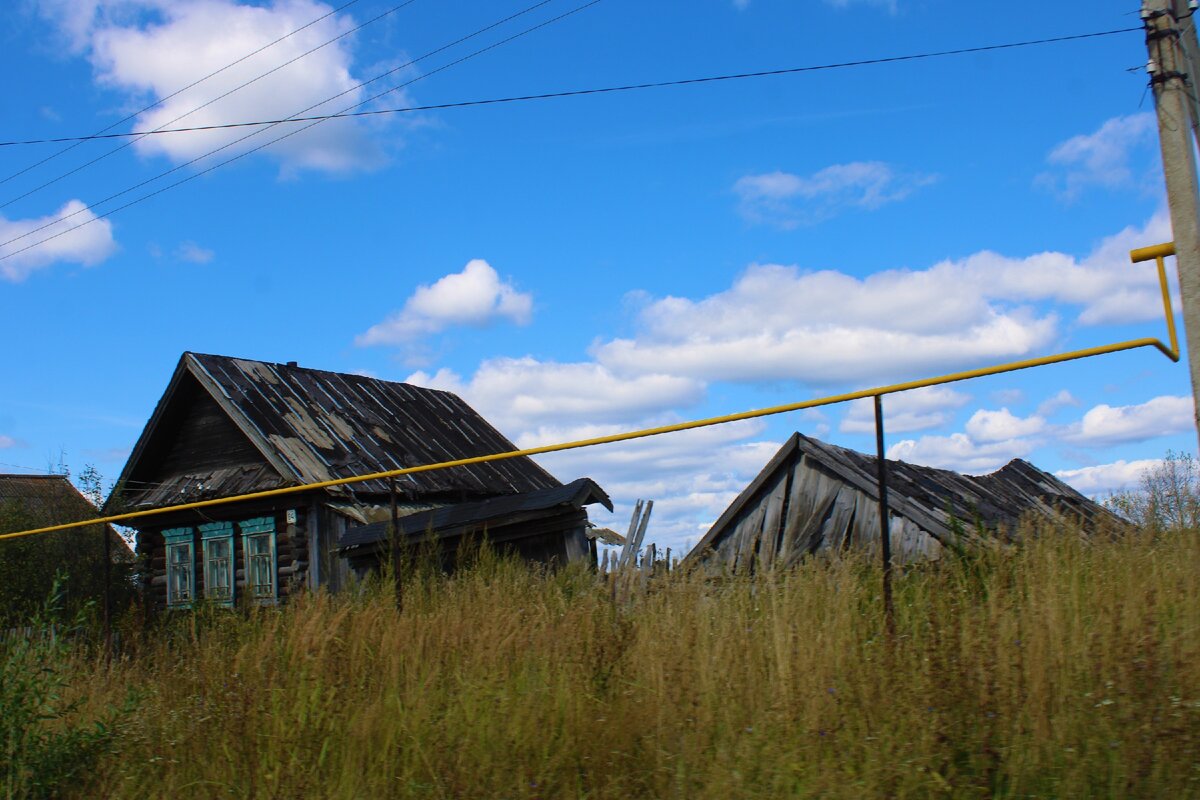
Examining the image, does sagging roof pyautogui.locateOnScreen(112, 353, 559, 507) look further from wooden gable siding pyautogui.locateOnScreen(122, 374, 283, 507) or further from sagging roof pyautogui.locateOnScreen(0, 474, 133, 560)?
sagging roof pyautogui.locateOnScreen(0, 474, 133, 560)

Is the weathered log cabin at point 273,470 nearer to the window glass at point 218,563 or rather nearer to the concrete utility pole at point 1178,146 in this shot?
the window glass at point 218,563

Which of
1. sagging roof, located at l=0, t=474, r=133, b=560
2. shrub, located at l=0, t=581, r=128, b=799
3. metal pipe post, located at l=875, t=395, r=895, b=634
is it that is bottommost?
shrub, located at l=0, t=581, r=128, b=799

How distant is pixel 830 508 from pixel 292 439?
10768mm

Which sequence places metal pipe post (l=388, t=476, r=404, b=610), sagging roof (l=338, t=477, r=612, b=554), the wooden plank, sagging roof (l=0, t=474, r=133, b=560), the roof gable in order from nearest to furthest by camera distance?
metal pipe post (l=388, t=476, r=404, b=610), the roof gable, the wooden plank, sagging roof (l=338, t=477, r=612, b=554), sagging roof (l=0, t=474, r=133, b=560)

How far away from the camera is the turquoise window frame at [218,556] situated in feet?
62.2

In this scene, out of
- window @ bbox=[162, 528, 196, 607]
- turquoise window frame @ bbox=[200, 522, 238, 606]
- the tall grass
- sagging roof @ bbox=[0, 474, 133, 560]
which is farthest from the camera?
sagging roof @ bbox=[0, 474, 133, 560]

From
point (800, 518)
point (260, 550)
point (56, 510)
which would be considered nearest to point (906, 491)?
point (800, 518)

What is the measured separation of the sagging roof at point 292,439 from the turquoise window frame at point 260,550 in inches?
28.5

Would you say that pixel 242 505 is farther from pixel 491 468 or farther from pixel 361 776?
pixel 361 776

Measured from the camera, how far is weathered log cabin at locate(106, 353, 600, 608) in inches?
699

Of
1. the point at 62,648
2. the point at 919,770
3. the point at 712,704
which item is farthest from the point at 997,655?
the point at 62,648

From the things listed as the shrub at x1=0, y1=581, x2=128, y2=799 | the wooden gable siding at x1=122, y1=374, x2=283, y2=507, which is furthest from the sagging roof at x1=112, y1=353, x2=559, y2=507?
the shrub at x1=0, y1=581, x2=128, y2=799

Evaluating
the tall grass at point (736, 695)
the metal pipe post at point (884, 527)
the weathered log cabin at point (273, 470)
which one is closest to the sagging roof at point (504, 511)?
the weathered log cabin at point (273, 470)

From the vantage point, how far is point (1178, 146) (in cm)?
539
